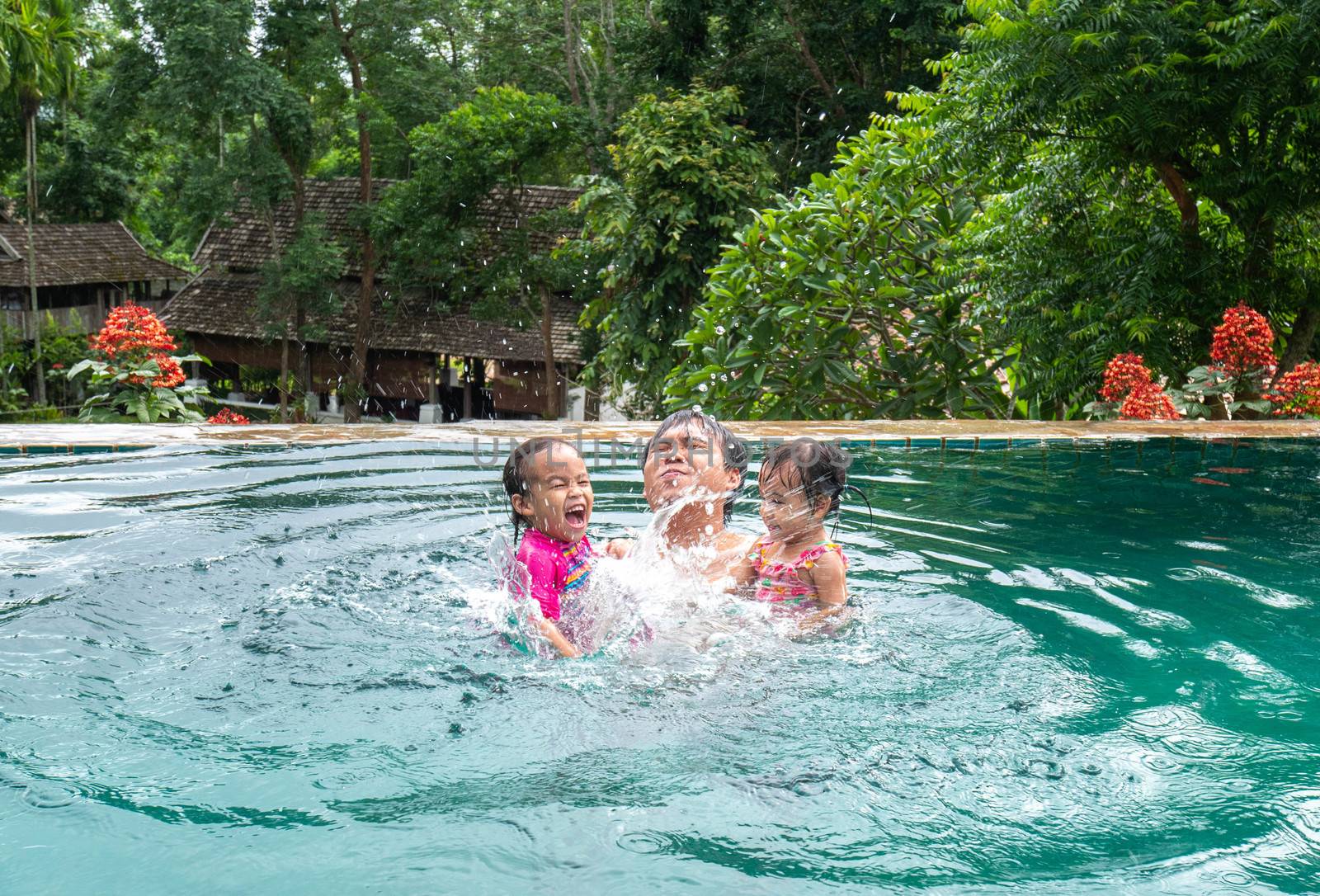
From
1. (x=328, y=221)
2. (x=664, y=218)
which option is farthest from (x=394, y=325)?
(x=664, y=218)

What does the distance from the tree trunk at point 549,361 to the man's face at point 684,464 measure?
21092 mm

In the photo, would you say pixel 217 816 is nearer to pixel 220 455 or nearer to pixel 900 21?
pixel 220 455

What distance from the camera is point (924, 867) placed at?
2.56 meters

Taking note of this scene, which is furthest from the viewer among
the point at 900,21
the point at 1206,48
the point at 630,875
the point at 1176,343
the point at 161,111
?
the point at 161,111

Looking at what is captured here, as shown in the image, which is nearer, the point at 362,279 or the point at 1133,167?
the point at 1133,167

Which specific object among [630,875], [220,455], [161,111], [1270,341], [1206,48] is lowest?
[630,875]

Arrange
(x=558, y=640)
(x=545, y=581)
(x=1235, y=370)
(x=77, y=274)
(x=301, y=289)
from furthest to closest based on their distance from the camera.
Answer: (x=77, y=274) → (x=301, y=289) → (x=1235, y=370) → (x=545, y=581) → (x=558, y=640)

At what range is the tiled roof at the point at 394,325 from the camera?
2655 cm

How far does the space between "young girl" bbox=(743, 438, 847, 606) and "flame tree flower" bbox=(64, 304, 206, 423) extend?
603 cm

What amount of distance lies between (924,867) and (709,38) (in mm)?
19700

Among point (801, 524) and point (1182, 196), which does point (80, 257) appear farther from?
point (801, 524)

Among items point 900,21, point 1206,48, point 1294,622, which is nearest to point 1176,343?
point 1206,48

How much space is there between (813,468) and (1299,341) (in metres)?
5.66

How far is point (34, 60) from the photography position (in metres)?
25.3
